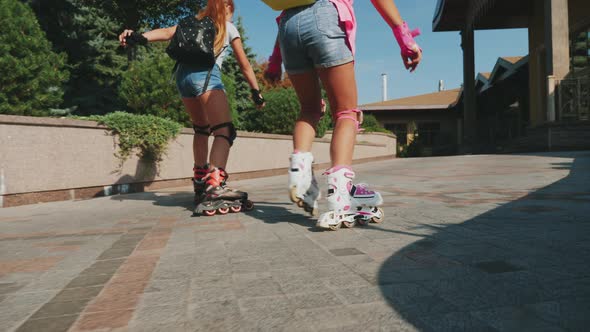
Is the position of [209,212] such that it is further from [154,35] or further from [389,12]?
[389,12]

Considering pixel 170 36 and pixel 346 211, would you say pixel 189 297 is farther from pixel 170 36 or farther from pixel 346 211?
pixel 170 36

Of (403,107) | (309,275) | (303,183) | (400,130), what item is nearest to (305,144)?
(303,183)

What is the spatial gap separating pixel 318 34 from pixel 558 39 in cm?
1185

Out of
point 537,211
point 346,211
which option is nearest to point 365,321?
point 346,211

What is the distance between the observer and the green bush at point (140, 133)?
560 cm

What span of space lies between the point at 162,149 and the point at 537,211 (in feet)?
17.2

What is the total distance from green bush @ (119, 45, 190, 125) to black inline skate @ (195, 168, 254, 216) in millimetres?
5251

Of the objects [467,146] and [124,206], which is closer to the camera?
[124,206]

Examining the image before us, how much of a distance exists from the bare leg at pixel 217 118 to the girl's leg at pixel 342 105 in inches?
45.5

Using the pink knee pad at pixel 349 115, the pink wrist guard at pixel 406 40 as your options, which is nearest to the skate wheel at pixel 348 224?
the pink knee pad at pixel 349 115

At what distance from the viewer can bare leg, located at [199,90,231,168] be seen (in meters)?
Result: 3.26

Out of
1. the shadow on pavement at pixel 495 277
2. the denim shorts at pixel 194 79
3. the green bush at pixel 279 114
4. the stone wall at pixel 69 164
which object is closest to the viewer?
the shadow on pavement at pixel 495 277

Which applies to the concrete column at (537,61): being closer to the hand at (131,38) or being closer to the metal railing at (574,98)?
the metal railing at (574,98)

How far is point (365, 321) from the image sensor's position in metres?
0.96
